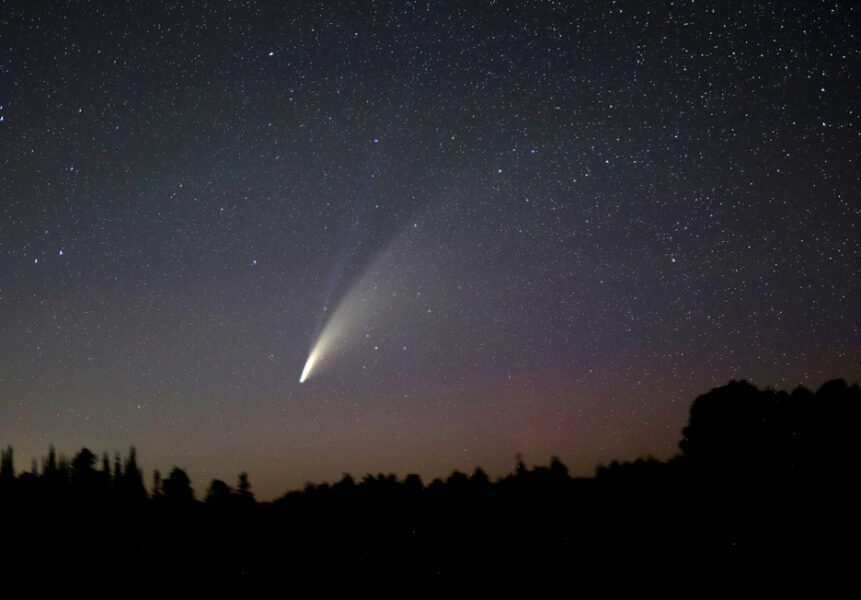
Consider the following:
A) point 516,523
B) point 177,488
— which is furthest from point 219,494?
point 516,523

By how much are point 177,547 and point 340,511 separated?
13.4 meters

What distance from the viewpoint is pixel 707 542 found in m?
29.9

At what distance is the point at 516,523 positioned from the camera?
1622 inches

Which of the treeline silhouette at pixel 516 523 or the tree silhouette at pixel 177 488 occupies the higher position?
the tree silhouette at pixel 177 488

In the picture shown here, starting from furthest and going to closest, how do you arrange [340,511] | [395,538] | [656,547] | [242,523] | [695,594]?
1. [340,511]
2. [395,538]
3. [242,523]
4. [656,547]
5. [695,594]

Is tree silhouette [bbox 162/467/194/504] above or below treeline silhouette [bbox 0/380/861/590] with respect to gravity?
above

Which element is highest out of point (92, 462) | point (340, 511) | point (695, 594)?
point (92, 462)

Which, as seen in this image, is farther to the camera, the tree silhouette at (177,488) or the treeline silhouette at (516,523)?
the tree silhouette at (177,488)

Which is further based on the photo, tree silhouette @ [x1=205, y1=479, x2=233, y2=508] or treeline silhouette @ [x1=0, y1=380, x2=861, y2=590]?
tree silhouette @ [x1=205, y1=479, x2=233, y2=508]

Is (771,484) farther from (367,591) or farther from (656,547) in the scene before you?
(367,591)

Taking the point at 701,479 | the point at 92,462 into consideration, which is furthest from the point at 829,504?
the point at 92,462

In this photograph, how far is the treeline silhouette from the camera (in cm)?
2828

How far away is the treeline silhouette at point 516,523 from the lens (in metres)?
28.3

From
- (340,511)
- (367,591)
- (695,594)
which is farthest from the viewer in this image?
(340,511)
